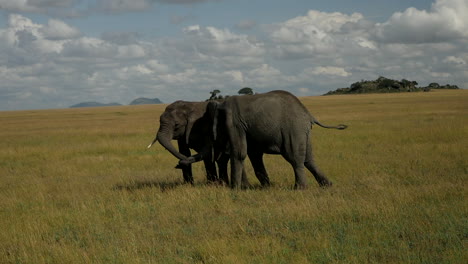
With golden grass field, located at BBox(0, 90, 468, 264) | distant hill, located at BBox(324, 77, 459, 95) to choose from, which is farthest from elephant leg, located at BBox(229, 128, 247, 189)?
distant hill, located at BBox(324, 77, 459, 95)

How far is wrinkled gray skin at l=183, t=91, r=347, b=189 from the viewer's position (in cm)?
1026

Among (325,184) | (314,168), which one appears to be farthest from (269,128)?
(325,184)

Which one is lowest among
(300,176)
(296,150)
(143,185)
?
(143,185)

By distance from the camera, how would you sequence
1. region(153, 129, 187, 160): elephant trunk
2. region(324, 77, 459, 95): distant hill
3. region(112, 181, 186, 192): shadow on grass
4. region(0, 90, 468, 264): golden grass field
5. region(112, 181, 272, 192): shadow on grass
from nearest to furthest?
region(0, 90, 468, 264): golden grass field
region(153, 129, 187, 160): elephant trunk
region(112, 181, 272, 192): shadow on grass
region(112, 181, 186, 192): shadow on grass
region(324, 77, 459, 95): distant hill

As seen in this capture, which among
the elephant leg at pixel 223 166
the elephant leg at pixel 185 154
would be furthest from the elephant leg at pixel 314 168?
the elephant leg at pixel 185 154

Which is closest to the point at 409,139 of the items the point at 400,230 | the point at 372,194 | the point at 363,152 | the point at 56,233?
the point at 363,152

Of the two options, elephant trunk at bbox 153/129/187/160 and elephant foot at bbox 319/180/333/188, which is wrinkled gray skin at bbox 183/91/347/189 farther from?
elephant trunk at bbox 153/129/187/160

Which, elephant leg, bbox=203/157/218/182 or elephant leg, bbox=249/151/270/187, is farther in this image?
elephant leg, bbox=203/157/218/182

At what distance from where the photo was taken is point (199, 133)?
11.5m

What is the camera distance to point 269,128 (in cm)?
1030

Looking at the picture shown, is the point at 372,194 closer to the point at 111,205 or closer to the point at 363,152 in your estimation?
the point at 111,205

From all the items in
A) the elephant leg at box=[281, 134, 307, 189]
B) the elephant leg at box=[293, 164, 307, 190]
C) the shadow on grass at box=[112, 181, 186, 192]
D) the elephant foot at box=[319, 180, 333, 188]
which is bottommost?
the shadow on grass at box=[112, 181, 186, 192]

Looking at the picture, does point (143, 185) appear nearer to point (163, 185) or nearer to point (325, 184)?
point (163, 185)

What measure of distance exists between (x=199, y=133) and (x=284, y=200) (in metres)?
2.99
